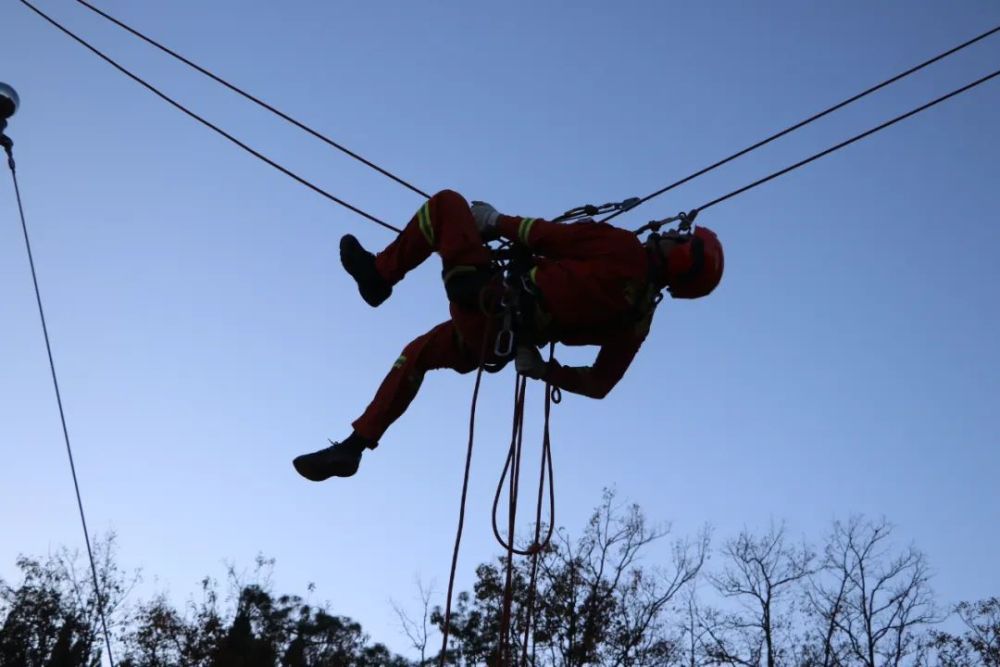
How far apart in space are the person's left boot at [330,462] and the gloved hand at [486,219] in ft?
3.22

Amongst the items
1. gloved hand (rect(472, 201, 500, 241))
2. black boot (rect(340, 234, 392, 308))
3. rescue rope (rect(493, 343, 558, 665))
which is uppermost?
gloved hand (rect(472, 201, 500, 241))

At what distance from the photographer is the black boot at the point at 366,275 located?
393 centimetres

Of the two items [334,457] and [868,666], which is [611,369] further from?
[868,666]

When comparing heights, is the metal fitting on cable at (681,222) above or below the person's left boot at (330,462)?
above

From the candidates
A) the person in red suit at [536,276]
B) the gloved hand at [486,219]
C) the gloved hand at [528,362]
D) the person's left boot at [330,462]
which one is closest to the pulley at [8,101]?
the person in red suit at [536,276]

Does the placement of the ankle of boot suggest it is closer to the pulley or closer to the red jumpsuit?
the red jumpsuit

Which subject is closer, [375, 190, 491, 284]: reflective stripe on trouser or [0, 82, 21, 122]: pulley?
[375, 190, 491, 284]: reflective stripe on trouser

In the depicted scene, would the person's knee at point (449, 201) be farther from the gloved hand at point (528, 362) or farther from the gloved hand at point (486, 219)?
the gloved hand at point (528, 362)

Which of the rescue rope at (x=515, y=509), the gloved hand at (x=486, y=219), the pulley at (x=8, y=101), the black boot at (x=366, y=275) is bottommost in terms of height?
the rescue rope at (x=515, y=509)

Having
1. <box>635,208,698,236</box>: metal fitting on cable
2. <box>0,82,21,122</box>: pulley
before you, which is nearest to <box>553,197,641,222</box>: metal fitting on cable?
<box>635,208,698,236</box>: metal fitting on cable

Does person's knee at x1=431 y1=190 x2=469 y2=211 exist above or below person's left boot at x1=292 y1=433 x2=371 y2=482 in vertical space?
above

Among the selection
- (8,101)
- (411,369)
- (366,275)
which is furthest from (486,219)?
(8,101)

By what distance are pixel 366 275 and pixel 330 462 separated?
28.6 inches

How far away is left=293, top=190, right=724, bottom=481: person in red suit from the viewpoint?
3.62 metres
